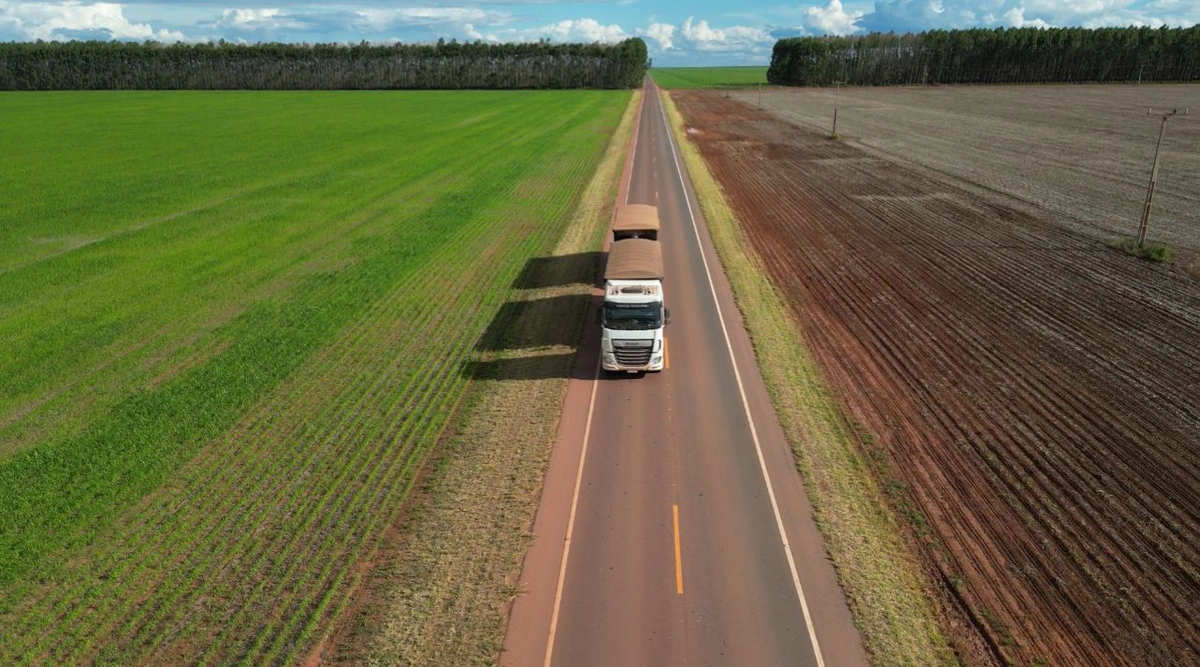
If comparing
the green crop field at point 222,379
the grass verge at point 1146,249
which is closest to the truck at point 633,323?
the green crop field at point 222,379

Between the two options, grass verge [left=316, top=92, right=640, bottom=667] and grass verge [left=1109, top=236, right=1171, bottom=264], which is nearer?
grass verge [left=316, top=92, right=640, bottom=667]

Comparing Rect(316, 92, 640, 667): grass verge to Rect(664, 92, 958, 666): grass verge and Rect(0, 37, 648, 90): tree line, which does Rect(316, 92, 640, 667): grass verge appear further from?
Rect(0, 37, 648, 90): tree line

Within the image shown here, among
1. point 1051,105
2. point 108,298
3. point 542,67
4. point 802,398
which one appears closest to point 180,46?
point 542,67

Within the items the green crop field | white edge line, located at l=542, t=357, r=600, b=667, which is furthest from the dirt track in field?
the green crop field

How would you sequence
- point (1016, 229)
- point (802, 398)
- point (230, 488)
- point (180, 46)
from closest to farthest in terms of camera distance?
point (230, 488)
point (802, 398)
point (1016, 229)
point (180, 46)

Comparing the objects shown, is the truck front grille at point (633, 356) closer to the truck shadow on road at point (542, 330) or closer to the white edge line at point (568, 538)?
the white edge line at point (568, 538)

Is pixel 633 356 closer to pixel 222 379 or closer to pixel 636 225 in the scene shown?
pixel 636 225

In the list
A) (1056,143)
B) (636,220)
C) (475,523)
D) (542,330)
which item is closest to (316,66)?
(1056,143)

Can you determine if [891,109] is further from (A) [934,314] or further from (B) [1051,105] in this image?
(A) [934,314]

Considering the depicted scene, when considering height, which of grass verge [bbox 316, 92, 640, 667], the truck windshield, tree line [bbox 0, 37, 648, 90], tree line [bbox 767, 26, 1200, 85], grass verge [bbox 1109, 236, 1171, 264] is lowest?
grass verge [bbox 316, 92, 640, 667]
